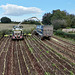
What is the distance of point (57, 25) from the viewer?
2464 cm

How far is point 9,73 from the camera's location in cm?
440

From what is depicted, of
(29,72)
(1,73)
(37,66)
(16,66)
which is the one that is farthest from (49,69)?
(1,73)

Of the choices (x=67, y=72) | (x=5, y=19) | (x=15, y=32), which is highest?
(x=5, y=19)

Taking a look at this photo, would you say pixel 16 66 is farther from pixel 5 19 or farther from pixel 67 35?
pixel 5 19

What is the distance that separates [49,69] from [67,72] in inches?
43.7

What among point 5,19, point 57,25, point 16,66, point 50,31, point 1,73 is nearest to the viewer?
point 1,73

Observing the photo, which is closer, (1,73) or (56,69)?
(1,73)

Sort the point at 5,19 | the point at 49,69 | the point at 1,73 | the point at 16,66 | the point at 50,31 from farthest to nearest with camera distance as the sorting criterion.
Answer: the point at 5,19 → the point at 50,31 → the point at 16,66 → the point at 49,69 → the point at 1,73

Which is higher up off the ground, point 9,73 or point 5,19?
point 5,19

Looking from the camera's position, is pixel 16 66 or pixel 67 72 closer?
pixel 67 72

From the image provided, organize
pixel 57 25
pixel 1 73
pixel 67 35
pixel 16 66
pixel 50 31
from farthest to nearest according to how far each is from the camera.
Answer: pixel 57 25, pixel 67 35, pixel 50 31, pixel 16 66, pixel 1 73

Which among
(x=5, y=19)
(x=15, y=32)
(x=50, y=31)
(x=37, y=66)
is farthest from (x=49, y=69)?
(x=5, y=19)

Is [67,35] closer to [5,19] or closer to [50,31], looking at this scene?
[50,31]

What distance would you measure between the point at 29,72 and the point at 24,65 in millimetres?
943
